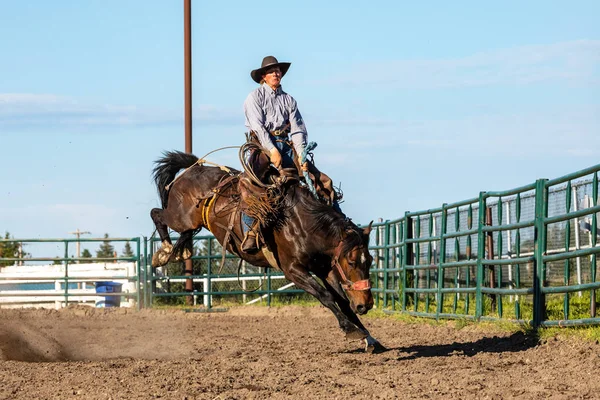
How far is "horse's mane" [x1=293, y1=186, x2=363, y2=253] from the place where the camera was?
7.73 m

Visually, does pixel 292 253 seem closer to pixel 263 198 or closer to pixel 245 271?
pixel 263 198

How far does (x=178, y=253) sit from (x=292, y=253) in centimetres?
264

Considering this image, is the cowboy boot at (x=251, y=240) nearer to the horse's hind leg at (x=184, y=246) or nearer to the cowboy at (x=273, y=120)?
the cowboy at (x=273, y=120)

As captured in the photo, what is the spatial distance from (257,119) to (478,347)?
3.05 m

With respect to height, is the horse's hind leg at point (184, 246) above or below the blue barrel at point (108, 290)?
above

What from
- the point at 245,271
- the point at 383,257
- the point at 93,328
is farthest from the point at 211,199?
the point at 245,271

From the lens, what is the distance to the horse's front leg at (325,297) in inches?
299

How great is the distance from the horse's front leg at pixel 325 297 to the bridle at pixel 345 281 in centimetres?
22

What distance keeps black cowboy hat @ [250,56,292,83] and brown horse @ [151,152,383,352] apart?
1.05 m

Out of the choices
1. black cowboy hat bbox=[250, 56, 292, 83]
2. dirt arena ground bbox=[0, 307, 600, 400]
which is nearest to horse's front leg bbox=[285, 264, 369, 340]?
dirt arena ground bbox=[0, 307, 600, 400]

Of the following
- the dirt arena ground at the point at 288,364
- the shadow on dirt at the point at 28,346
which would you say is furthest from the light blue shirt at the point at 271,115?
the shadow on dirt at the point at 28,346

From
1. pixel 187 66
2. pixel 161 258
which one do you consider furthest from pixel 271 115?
pixel 187 66

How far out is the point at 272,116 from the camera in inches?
343

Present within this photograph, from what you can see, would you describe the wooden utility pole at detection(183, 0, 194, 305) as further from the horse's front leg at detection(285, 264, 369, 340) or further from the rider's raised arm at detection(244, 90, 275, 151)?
the horse's front leg at detection(285, 264, 369, 340)
